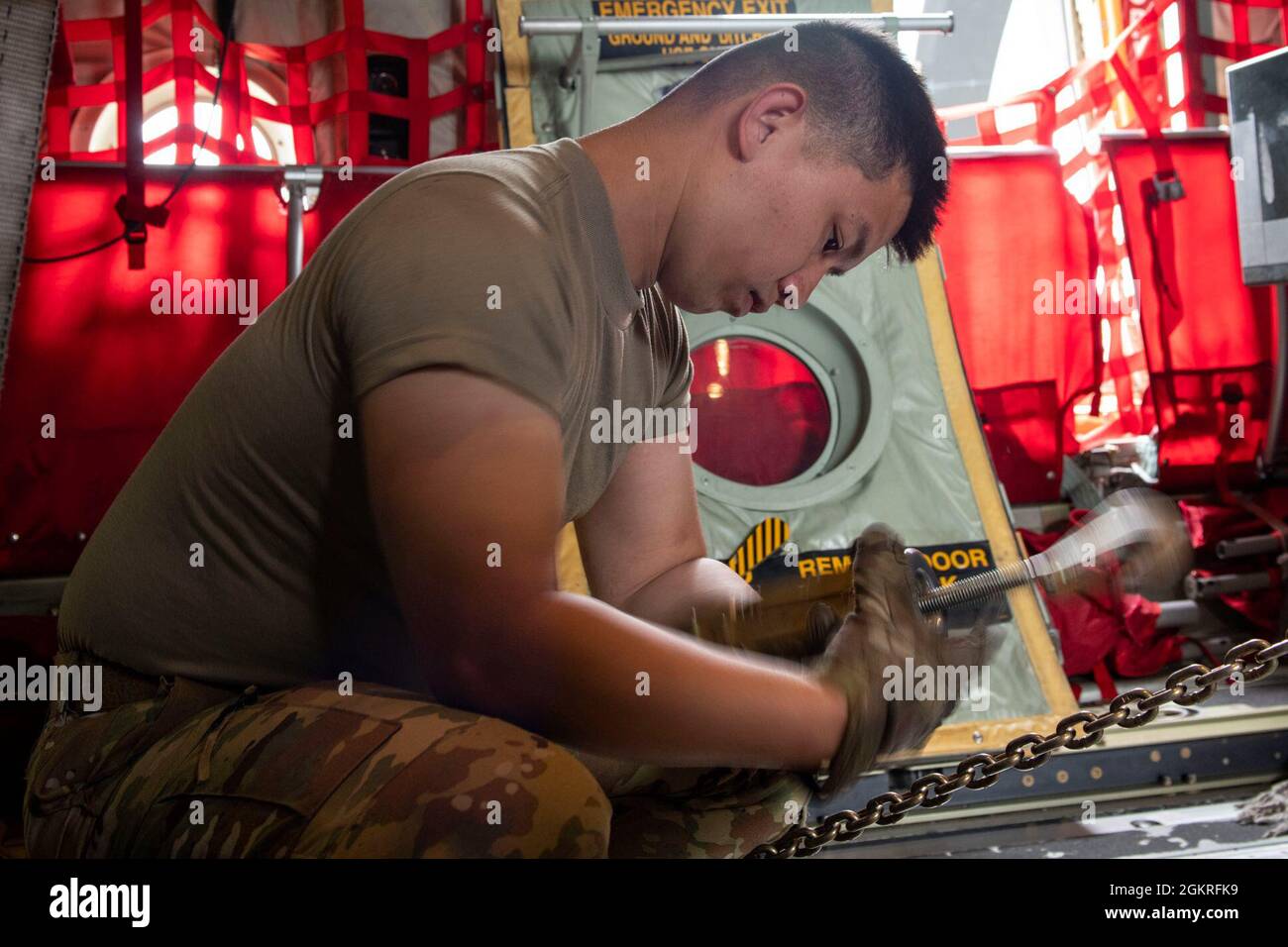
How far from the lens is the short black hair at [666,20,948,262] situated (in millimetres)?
1123

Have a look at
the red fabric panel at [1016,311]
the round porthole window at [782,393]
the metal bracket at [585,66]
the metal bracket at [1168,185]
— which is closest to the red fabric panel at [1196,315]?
the metal bracket at [1168,185]

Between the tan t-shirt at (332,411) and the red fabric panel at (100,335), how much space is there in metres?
1.97

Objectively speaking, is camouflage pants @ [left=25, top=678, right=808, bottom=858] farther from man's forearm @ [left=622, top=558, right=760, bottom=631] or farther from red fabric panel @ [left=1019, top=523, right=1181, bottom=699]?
red fabric panel @ [left=1019, top=523, right=1181, bottom=699]

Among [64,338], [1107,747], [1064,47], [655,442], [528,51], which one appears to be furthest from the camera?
[1064,47]

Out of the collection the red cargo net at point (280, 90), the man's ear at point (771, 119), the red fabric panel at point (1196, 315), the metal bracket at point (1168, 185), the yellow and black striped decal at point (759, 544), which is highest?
the red cargo net at point (280, 90)

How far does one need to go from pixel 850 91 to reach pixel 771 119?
0.11 m

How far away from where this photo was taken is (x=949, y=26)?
2717 mm

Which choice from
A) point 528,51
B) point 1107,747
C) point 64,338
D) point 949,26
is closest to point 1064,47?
point 949,26

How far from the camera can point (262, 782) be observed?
0.83 m

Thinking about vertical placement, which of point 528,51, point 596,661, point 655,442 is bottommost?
point 596,661

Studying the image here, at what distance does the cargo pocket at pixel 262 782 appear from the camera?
81 cm

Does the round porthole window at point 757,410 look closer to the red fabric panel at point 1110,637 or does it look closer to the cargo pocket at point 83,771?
the red fabric panel at point 1110,637
